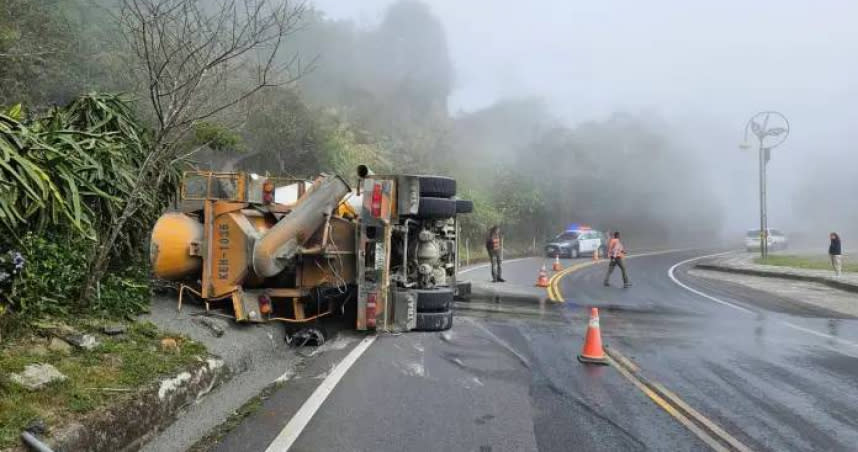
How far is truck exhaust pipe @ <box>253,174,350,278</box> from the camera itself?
303 inches

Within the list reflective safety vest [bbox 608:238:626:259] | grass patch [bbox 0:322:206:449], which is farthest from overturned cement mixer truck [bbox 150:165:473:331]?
reflective safety vest [bbox 608:238:626:259]

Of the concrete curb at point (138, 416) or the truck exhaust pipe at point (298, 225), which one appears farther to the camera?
the truck exhaust pipe at point (298, 225)

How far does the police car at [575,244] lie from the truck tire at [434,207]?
28192 mm

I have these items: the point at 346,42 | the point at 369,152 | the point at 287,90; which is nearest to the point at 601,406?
the point at 287,90

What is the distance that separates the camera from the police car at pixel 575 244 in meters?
36.3

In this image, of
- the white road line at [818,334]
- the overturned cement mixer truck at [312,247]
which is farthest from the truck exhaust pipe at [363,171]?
the white road line at [818,334]

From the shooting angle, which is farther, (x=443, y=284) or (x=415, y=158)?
(x=415, y=158)

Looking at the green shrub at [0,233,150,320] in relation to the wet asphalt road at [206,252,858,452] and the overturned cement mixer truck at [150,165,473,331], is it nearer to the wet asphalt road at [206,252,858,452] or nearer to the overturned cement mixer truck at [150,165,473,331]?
the overturned cement mixer truck at [150,165,473,331]

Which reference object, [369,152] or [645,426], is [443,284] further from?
[369,152]

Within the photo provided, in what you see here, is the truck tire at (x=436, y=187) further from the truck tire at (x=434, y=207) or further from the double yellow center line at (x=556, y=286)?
the double yellow center line at (x=556, y=286)

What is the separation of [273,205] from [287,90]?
1771 cm

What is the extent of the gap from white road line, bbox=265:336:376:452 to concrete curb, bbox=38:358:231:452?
2.97 ft

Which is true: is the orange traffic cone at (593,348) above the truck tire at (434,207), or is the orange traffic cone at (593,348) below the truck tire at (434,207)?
below

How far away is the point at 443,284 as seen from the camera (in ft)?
27.8
